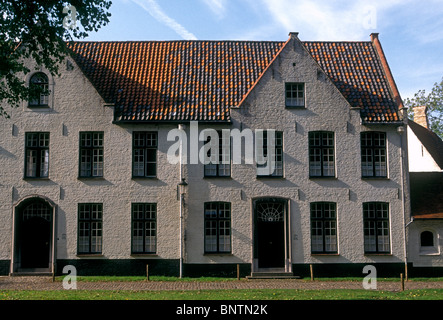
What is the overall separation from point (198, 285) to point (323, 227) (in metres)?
6.62

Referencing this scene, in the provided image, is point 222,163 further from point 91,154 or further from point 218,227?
point 91,154

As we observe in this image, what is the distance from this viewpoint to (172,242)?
21906 mm

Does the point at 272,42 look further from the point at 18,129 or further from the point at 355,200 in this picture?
the point at 18,129

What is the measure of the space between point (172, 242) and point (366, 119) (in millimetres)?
10749

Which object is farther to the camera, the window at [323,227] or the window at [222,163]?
the window at [222,163]

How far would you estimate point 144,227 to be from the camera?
2206 cm

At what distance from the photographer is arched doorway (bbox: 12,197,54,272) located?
2202 cm

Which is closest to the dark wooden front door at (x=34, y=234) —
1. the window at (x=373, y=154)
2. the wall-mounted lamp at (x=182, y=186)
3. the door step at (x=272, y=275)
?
the wall-mounted lamp at (x=182, y=186)

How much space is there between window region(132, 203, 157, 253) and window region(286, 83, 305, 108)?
8141 mm

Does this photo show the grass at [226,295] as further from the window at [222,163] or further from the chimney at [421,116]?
the chimney at [421,116]

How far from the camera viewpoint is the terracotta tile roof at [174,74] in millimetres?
22688

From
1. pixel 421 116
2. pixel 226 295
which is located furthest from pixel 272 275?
pixel 421 116

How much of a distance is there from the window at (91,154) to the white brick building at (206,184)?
0.21 ft

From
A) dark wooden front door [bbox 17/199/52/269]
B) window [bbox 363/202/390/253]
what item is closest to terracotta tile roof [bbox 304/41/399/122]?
window [bbox 363/202/390/253]
